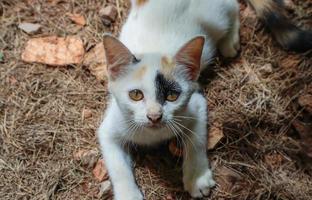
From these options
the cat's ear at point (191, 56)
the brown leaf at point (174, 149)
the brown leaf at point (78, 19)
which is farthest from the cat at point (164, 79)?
the brown leaf at point (78, 19)

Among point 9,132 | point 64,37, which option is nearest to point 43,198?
point 9,132

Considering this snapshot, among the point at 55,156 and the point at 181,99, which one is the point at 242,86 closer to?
the point at 181,99

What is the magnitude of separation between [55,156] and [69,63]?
0.63 m

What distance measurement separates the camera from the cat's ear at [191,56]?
7.45ft

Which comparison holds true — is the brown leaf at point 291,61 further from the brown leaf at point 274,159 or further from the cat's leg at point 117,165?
the cat's leg at point 117,165

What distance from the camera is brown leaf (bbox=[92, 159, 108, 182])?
2803mm

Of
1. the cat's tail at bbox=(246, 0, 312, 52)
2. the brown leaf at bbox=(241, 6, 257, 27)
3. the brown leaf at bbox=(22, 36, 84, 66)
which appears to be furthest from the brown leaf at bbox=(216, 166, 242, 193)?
the brown leaf at bbox=(22, 36, 84, 66)

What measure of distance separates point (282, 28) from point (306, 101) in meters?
0.49

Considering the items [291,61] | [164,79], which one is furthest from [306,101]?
[164,79]

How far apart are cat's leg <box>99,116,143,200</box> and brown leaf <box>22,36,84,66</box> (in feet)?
2.05

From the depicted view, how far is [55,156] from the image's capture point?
9.43ft

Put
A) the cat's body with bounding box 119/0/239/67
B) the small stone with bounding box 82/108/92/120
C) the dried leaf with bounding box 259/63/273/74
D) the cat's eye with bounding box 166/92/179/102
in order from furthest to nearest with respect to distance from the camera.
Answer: the dried leaf with bounding box 259/63/273/74 < the small stone with bounding box 82/108/92/120 < the cat's body with bounding box 119/0/239/67 < the cat's eye with bounding box 166/92/179/102

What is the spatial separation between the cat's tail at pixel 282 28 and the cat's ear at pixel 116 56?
1.13m

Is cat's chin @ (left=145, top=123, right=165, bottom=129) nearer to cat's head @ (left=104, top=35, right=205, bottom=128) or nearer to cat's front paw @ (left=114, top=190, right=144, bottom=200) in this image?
cat's head @ (left=104, top=35, right=205, bottom=128)
